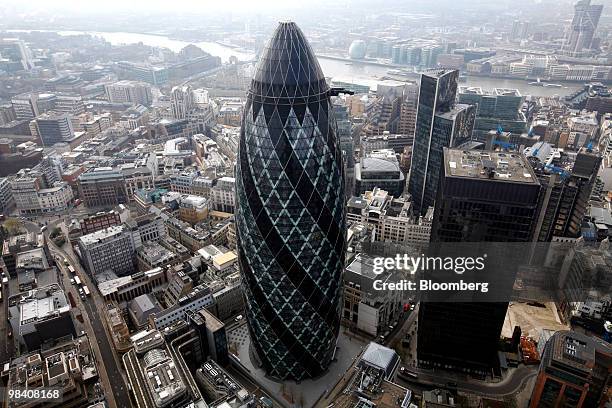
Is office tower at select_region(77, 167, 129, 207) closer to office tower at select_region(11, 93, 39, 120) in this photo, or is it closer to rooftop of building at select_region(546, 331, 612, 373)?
office tower at select_region(11, 93, 39, 120)

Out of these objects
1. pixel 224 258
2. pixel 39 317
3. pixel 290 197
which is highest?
pixel 290 197

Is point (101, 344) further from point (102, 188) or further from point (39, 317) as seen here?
point (102, 188)

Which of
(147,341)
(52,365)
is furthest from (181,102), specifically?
(52,365)

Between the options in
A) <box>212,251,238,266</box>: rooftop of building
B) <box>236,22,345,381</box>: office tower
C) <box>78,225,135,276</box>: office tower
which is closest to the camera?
<box>236,22,345,381</box>: office tower

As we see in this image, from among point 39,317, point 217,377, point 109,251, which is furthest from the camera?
point 109,251

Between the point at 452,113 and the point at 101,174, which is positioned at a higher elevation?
the point at 452,113

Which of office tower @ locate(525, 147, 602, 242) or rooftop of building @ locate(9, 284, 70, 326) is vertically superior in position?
office tower @ locate(525, 147, 602, 242)

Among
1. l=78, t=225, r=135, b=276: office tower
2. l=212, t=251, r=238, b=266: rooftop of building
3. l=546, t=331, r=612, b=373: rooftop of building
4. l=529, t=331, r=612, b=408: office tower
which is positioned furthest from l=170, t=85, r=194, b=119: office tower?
l=529, t=331, r=612, b=408: office tower

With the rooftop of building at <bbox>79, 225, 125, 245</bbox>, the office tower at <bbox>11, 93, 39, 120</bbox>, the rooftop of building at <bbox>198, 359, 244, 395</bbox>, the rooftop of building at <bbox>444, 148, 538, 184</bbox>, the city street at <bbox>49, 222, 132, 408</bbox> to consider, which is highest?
the rooftop of building at <bbox>444, 148, 538, 184</bbox>
